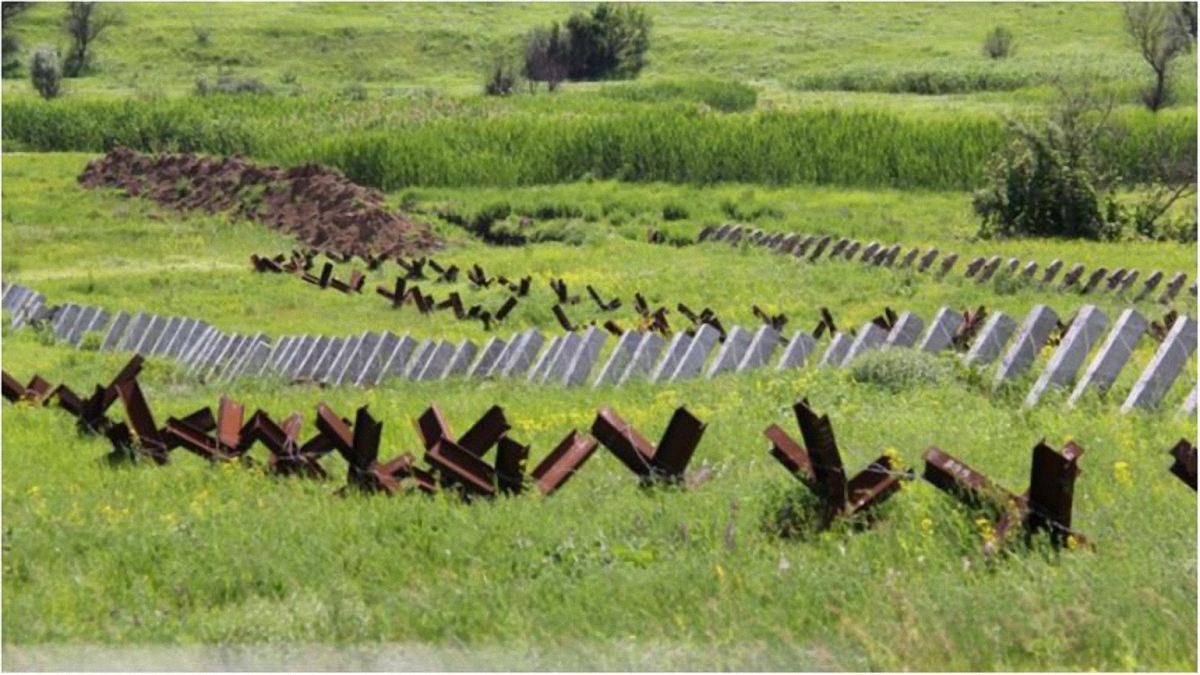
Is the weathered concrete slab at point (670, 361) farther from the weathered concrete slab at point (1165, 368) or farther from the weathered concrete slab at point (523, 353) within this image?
the weathered concrete slab at point (1165, 368)

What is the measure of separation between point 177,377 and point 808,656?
13.9 meters

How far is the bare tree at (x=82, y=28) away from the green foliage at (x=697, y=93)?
3958 cm

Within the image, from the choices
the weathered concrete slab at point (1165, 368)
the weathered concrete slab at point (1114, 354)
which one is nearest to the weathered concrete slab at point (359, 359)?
the weathered concrete slab at point (1114, 354)

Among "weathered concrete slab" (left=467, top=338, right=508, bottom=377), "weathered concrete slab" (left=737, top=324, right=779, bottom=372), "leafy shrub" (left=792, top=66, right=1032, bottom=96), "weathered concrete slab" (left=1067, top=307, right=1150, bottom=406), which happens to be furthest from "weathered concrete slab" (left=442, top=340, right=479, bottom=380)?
"leafy shrub" (left=792, top=66, right=1032, bottom=96)

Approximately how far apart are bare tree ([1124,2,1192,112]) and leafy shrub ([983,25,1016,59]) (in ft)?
61.5

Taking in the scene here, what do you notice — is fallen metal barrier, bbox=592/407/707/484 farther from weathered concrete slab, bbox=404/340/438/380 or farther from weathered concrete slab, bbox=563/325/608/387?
weathered concrete slab, bbox=404/340/438/380

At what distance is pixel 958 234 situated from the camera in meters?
35.6

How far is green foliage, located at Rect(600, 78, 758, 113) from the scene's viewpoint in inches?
2852

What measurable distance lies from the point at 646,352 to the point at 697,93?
203ft

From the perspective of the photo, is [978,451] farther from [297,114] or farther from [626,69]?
[626,69]

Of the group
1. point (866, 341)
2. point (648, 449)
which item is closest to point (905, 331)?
point (866, 341)

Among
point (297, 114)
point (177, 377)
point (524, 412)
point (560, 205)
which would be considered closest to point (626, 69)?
point (297, 114)

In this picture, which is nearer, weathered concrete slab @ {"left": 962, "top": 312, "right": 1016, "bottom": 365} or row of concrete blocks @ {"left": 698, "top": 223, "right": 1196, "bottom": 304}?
weathered concrete slab @ {"left": 962, "top": 312, "right": 1016, "bottom": 365}

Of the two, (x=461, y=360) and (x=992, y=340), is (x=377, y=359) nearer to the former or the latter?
(x=461, y=360)
